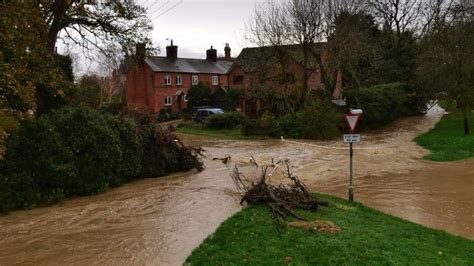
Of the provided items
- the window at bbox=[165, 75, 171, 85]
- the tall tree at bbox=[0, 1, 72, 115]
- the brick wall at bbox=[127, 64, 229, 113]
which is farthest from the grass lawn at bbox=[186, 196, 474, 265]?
the window at bbox=[165, 75, 171, 85]

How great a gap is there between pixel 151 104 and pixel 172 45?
7.85 metres

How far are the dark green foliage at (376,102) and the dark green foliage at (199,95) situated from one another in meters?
18.4

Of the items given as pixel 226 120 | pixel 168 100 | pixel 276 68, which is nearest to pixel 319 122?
pixel 276 68

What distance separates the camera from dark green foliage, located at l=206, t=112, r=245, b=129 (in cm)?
3959

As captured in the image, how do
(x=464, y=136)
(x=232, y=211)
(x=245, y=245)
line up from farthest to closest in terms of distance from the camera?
(x=464, y=136) < (x=232, y=211) < (x=245, y=245)

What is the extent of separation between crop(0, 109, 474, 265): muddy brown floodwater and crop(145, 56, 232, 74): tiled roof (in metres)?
30.3

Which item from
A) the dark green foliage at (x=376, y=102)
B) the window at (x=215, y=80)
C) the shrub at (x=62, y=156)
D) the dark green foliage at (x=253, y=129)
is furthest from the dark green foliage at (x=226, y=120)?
the shrub at (x=62, y=156)

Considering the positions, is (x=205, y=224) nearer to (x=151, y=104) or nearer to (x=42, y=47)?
(x=42, y=47)

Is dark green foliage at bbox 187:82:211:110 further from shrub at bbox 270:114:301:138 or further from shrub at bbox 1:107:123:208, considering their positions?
shrub at bbox 1:107:123:208

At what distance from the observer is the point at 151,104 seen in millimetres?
51719

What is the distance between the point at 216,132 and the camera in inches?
1521

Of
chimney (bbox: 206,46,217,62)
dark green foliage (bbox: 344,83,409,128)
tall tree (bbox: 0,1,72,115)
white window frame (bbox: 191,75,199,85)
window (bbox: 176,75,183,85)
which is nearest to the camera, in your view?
tall tree (bbox: 0,1,72,115)

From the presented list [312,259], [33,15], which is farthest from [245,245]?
[33,15]

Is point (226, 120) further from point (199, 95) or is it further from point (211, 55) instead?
point (211, 55)
